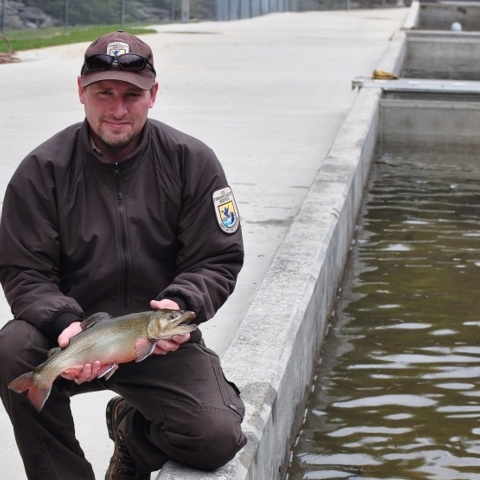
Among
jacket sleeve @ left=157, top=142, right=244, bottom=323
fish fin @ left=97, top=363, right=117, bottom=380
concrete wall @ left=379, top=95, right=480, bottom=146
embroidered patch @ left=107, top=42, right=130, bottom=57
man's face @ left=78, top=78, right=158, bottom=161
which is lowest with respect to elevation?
concrete wall @ left=379, top=95, right=480, bottom=146

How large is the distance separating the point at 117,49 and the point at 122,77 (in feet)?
0.33

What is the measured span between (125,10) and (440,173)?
2495cm

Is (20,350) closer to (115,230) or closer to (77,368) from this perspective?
(77,368)

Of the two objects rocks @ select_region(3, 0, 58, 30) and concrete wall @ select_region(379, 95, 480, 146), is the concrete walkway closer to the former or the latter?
concrete wall @ select_region(379, 95, 480, 146)

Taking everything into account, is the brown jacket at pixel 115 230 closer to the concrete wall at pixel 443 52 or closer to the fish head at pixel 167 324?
the fish head at pixel 167 324

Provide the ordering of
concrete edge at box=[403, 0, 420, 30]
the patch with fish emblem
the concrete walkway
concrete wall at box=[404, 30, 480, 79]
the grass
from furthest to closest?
concrete edge at box=[403, 0, 420, 30], concrete wall at box=[404, 30, 480, 79], the grass, the concrete walkway, the patch with fish emblem

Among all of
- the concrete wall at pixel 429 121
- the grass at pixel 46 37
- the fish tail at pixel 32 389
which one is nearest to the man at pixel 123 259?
the fish tail at pixel 32 389

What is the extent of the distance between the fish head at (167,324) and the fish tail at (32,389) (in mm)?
336

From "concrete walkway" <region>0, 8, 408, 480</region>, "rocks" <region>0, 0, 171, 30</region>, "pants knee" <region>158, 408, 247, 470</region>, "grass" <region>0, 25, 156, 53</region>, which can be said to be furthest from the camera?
"rocks" <region>0, 0, 171, 30</region>

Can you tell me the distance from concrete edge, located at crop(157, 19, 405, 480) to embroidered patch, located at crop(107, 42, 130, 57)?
126cm

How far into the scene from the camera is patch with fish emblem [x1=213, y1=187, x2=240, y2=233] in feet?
12.3

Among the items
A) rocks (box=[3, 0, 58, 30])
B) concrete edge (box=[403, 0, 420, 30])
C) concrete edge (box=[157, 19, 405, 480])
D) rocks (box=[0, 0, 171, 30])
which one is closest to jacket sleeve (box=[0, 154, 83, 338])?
concrete edge (box=[157, 19, 405, 480])

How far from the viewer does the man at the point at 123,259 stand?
3529 millimetres

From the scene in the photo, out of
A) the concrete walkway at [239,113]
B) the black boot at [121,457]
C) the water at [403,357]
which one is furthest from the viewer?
the concrete walkway at [239,113]
